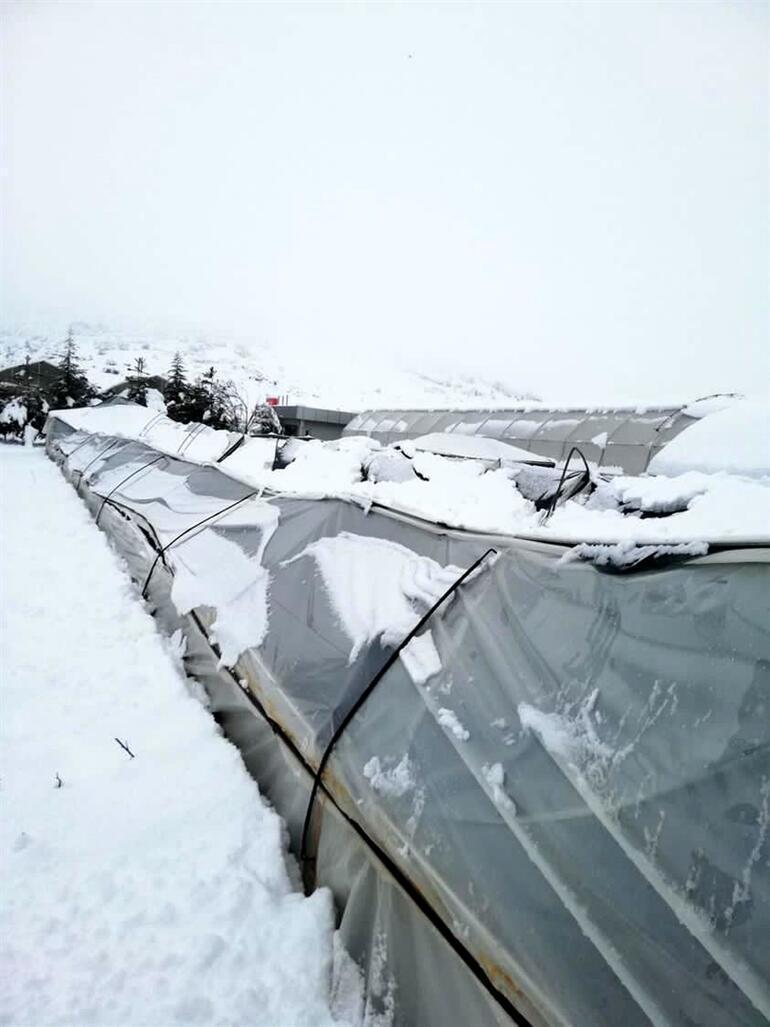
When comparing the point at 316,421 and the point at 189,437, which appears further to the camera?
the point at 316,421

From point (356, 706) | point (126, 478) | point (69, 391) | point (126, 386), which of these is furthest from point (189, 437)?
point (126, 386)

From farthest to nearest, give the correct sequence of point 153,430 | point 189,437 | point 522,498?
1. point 153,430
2. point 189,437
3. point 522,498

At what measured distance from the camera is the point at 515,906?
1381mm

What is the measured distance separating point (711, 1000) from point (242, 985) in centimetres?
155

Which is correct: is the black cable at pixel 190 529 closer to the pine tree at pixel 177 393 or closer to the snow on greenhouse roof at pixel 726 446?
the snow on greenhouse roof at pixel 726 446

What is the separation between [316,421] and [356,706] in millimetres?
25131

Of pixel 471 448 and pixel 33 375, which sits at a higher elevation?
pixel 471 448

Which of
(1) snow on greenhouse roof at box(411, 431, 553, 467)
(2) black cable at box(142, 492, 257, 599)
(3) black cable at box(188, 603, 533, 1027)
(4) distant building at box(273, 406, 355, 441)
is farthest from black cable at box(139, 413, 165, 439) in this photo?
(3) black cable at box(188, 603, 533, 1027)

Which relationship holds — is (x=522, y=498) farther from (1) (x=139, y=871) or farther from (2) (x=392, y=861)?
(1) (x=139, y=871)

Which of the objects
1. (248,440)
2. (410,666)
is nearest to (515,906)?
(410,666)

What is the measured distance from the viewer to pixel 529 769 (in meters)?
1.58

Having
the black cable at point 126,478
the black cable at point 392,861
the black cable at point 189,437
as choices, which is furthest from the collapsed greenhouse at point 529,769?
the black cable at point 189,437

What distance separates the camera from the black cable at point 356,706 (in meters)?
2.12

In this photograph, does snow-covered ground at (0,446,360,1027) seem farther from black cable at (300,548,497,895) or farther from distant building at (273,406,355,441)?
distant building at (273,406,355,441)
